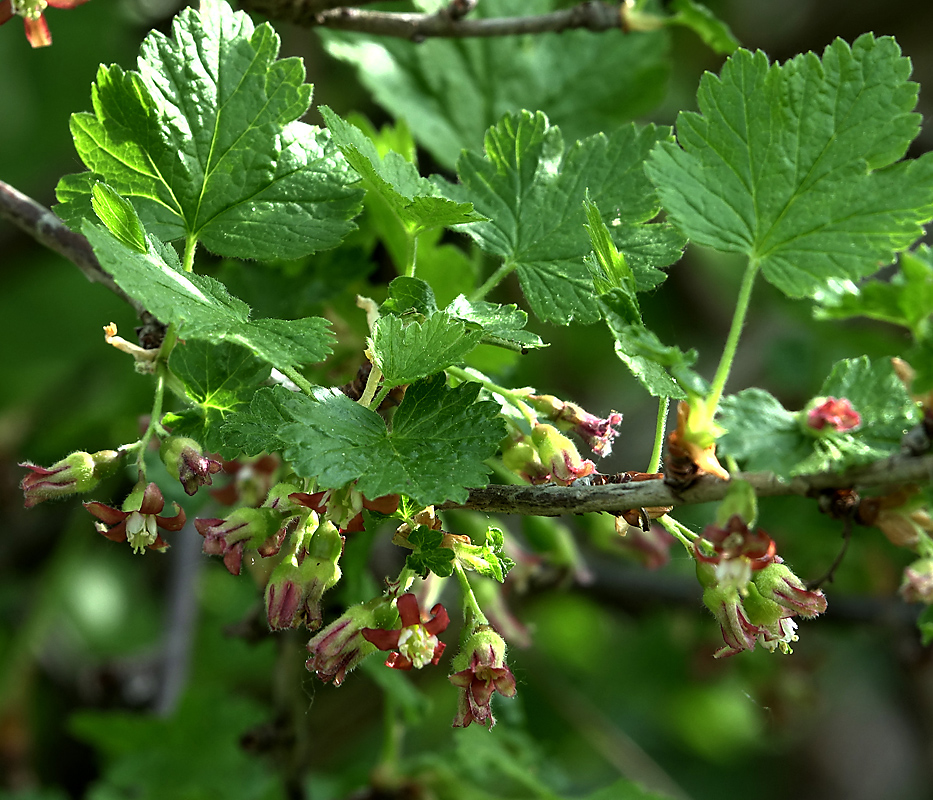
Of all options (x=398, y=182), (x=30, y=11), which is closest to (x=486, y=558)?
(x=398, y=182)

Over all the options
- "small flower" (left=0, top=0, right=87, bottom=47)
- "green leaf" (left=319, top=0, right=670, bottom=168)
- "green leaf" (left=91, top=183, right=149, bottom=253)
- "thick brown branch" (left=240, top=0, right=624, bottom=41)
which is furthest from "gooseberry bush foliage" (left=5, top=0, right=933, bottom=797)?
"green leaf" (left=319, top=0, right=670, bottom=168)

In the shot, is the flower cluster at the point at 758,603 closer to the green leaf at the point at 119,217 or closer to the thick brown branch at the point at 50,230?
the green leaf at the point at 119,217

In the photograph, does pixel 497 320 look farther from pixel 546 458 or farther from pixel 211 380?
pixel 211 380

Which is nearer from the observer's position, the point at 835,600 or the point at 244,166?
the point at 244,166

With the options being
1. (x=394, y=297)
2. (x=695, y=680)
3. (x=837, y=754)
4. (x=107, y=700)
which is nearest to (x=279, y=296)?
(x=394, y=297)

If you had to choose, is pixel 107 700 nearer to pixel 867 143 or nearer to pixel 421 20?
pixel 421 20
